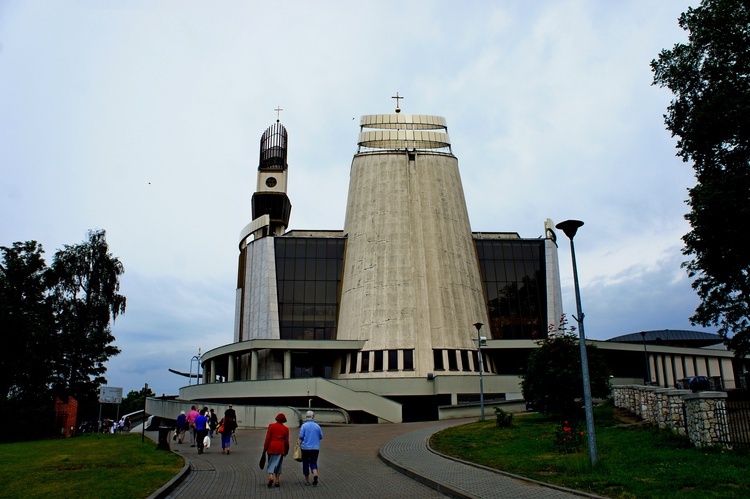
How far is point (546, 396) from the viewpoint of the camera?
77.0 ft

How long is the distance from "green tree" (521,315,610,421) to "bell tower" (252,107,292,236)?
41.4 metres

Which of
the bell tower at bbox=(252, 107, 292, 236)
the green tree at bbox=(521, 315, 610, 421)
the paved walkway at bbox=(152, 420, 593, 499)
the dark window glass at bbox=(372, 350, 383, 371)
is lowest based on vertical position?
the paved walkway at bbox=(152, 420, 593, 499)

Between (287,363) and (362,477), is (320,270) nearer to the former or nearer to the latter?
(287,363)

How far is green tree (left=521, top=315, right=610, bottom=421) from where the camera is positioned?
22641 millimetres

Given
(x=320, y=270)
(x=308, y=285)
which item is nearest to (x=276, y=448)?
(x=308, y=285)

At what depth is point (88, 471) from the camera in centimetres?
1478

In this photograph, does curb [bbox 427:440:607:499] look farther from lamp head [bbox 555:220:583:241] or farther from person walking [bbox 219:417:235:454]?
person walking [bbox 219:417:235:454]

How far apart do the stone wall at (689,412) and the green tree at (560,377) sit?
2256 mm

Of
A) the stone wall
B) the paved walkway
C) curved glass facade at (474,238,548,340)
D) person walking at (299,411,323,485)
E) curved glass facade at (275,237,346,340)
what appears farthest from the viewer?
curved glass facade at (474,238,548,340)

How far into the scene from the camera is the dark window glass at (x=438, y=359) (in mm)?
45812

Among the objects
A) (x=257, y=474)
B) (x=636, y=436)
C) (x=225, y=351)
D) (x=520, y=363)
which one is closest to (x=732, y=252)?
(x=636, y=436)

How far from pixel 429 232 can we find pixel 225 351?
19.4m

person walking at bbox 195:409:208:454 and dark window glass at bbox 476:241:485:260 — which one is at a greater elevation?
dark window glass at bbox 476:241:485:260

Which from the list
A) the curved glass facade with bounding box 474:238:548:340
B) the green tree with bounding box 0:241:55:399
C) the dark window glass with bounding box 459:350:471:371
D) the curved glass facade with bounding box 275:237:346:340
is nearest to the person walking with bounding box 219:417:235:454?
the green tree with bounding box 0:241:55:399
